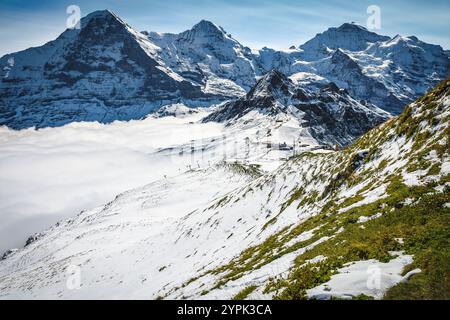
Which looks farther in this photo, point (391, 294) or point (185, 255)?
point (185, 255)

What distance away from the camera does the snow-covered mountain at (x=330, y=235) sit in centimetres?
1636

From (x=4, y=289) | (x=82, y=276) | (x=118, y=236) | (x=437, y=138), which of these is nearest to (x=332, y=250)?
(x=437, y=138)

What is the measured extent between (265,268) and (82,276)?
7387 centimetres

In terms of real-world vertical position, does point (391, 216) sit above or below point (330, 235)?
above

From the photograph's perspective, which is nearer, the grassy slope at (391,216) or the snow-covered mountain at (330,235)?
the grassy slope at (391,216)

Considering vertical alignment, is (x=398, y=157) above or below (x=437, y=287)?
above

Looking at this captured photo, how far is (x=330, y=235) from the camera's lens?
80.9 feet

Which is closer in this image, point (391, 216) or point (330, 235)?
point (391, 216)

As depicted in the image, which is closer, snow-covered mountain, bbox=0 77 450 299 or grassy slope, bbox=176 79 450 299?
grassy slope, bbox=176 79 450 299

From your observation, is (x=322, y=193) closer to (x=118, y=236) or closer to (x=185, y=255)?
(x=185, y=255)

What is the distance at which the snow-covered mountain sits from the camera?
16359 mm
